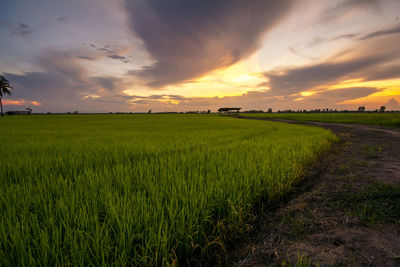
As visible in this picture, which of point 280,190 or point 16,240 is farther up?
point 16,240

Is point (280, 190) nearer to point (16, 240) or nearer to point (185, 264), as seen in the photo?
point (185, 264)

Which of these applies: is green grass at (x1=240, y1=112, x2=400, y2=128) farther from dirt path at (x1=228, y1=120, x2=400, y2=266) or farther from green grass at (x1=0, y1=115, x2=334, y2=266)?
green grass at (x1=0, y1=115, x2=334, y2=266)

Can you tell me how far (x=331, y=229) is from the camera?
1.70 m

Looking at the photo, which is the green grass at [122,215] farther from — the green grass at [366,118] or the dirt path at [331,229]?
the green grass at [366,118]

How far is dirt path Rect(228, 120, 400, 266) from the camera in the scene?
1325mm

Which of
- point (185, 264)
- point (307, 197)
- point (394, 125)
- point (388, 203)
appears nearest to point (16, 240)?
point (185, 264)

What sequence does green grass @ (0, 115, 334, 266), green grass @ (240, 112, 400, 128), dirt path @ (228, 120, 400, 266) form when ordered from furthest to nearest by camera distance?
1. green grass @ (240, 112, 400, 128)
2. dirt path @ (228, 120, 400, 266)
3. green grass @ (0, 115, 334, 266)

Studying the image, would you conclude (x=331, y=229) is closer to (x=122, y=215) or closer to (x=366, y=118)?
(x=122, y=215)

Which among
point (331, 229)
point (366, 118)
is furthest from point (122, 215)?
point (366, 118)

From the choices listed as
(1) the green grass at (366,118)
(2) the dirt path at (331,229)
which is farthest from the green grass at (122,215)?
(1) the green grass at (366,118)

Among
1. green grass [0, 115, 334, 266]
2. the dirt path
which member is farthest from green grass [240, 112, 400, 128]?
green grass [0, 115, 334, 266]

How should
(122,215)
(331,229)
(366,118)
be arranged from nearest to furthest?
(122,215) → (331,229) → (366,118)

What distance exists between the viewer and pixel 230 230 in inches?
66.2

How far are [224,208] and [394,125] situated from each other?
21.8 metres
